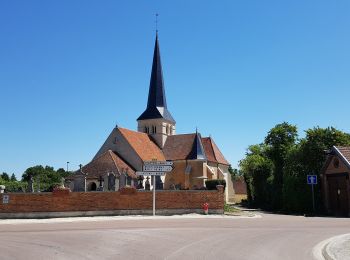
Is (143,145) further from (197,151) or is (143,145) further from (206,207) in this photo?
(206,207)

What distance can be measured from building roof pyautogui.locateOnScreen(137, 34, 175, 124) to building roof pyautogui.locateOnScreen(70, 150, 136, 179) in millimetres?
14002

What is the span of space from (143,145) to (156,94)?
33.5 ft

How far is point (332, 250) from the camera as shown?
11.8 meters

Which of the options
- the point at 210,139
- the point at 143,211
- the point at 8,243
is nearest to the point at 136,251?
the point at 8,243

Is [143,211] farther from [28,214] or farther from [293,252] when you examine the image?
[293,252]

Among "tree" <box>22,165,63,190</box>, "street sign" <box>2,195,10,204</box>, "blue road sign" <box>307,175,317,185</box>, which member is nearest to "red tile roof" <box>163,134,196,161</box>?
"blue road sign" <box>307,175,317,185</box>

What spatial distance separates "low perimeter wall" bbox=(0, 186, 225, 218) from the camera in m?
28.1

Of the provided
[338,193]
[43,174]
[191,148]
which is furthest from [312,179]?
[43,174]

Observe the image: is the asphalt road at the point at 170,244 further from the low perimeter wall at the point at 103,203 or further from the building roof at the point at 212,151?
the building roof at the point at 212,151

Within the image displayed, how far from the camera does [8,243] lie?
14.2m

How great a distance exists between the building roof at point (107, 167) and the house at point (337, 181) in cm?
2098

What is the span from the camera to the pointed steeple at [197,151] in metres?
54.8

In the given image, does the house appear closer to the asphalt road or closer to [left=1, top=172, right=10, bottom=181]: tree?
the asphalt road

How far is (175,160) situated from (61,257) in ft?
149
